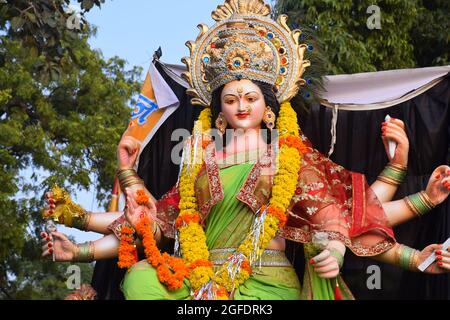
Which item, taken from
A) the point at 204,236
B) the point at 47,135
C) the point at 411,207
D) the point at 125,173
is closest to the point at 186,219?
the point at 204,236

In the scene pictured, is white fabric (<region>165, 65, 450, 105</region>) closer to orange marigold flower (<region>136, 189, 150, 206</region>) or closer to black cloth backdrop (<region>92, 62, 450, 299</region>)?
black cloth backdrop (<region>92, 62, 450, 299</region>)

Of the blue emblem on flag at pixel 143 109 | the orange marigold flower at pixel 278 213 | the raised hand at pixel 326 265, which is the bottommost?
the raised hand at pixel 326 265

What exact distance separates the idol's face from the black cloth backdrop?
23.2 inches

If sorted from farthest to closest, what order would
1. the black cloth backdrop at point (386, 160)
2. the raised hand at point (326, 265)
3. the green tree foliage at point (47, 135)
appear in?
1. the green tree foliage at point (47, 135)
2. the black cloth backdrop at point (386, 160)
3. the raised hand at point (326, 265)

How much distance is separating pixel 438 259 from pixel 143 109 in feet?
8.59

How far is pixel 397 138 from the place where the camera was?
6086 mm

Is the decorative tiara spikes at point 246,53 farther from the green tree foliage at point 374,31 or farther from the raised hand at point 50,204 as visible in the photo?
the green tree foliage at point 374,31

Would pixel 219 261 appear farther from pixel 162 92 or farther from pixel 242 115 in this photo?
pixel 162 92

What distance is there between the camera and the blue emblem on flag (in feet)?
23.1

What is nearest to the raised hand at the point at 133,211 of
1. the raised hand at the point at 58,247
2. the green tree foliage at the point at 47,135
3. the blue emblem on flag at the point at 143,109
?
the raised hand at the point at 58,247

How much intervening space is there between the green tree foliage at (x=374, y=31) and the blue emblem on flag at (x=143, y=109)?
87.9 inches

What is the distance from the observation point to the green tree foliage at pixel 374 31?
29.0 ft

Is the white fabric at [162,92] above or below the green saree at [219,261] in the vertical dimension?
above
